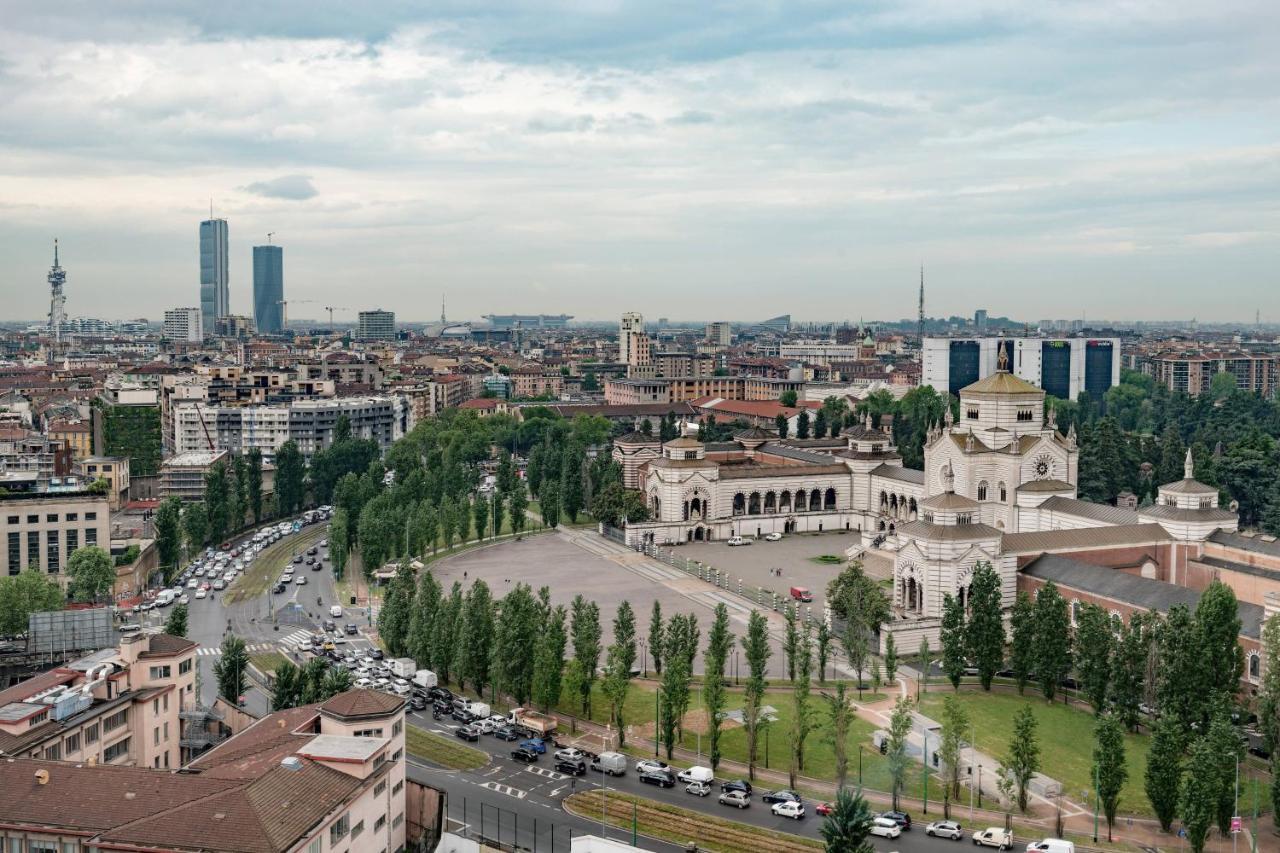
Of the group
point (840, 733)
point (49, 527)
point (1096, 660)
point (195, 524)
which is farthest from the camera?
point (195, 524)

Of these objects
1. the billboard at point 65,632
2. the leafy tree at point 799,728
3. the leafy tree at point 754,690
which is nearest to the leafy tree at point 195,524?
the billboard at point 65,632

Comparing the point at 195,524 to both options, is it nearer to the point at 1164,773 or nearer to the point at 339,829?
the point at 339,829

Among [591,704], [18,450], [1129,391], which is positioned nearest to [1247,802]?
[591,704]

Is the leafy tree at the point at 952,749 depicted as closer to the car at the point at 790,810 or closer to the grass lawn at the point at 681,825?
the car at the point at 790,810

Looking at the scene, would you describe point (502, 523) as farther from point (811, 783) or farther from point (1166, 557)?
point (811, 783)

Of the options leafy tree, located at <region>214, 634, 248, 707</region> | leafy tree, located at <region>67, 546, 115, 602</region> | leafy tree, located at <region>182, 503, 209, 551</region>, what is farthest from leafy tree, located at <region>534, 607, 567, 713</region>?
leafy tree, located at <region>182, 503, 209, 551</region>

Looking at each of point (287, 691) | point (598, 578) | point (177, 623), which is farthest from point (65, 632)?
point (598, 578)
